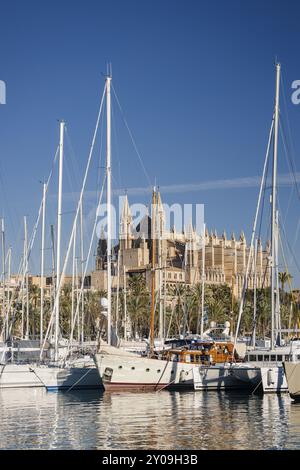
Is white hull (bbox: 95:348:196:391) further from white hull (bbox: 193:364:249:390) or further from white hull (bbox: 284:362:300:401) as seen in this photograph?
white hull (bbox: 284:362:300:401)

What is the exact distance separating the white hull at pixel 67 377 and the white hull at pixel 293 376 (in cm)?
1214

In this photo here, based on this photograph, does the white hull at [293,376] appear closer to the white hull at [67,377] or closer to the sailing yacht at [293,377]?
the sailing yacht at [293,377]

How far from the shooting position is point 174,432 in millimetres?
28109

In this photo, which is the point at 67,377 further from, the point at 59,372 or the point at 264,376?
the point at 264,376

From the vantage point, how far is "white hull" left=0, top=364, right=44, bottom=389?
46375 millimetres

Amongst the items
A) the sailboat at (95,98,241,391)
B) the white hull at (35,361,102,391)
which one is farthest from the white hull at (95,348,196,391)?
the white hull at (35,361,102,391)

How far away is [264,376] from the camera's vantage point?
4109cm

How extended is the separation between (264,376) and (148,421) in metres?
11.4

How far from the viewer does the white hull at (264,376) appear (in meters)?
41.2

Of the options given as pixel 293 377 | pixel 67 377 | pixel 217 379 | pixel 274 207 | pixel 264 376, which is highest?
pixel 274 207

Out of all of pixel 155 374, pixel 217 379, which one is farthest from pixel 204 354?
pixel 155 374

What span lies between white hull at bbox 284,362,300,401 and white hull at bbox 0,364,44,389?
1490cm
